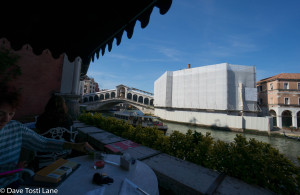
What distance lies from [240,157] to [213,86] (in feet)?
78.9

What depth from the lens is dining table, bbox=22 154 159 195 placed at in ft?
3.16

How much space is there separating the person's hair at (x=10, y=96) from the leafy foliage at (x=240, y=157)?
2452 millimetres

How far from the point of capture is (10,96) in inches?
44.1

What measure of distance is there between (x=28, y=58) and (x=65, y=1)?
6647 millimetres

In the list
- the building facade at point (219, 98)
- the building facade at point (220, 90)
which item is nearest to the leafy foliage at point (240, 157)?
the building facade at point (219, 98)

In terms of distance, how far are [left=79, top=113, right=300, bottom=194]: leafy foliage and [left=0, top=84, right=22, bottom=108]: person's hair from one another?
2452mm

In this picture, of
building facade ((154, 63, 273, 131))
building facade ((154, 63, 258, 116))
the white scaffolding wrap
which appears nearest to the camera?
building facade ((154, 63, 273, 131))

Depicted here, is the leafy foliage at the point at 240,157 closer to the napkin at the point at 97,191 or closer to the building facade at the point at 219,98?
the napkin at the point at 97,191

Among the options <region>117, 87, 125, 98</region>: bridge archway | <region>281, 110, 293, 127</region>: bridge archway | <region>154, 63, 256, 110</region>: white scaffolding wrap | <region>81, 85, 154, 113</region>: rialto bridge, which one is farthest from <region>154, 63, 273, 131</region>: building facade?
<region>117, 87, 125, 98</region>: bridge archway

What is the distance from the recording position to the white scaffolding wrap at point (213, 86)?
22.2 m

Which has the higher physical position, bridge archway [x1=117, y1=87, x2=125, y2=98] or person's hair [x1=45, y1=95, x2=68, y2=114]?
bridge archway [x1=117, y1=87, x2=125, y2=98]

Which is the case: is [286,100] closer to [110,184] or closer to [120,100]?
[110,184]

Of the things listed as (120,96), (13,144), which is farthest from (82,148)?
(120,96)

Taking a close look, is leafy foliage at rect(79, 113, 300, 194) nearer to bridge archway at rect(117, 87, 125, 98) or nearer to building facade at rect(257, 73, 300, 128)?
building facade at rect(257, 73, 300, 128)
